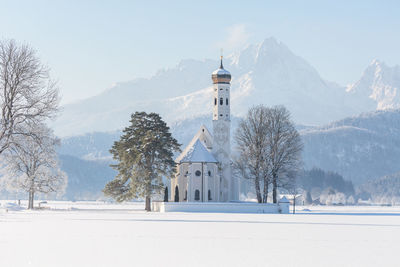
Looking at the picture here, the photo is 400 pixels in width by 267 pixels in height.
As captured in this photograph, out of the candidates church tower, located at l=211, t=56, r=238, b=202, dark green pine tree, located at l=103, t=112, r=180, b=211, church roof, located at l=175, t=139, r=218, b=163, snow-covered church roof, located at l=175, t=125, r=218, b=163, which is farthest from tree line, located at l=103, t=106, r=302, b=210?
church tower, located at l=211, t=56, r=238, b=202

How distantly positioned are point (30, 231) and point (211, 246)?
1438 centimetres

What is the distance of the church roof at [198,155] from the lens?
9638cm

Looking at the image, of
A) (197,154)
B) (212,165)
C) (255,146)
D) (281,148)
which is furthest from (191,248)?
(212,165)

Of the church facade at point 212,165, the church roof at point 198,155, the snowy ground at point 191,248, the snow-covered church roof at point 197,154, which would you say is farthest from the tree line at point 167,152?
the snowy ground at point 191,248

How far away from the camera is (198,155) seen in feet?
318

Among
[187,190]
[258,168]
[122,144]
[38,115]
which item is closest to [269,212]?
[258,168]

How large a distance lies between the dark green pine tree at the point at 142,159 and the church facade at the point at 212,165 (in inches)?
287

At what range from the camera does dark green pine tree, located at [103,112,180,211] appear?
86.4 metres

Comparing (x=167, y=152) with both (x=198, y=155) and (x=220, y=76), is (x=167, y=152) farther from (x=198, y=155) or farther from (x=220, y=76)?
(x=220, y=76)

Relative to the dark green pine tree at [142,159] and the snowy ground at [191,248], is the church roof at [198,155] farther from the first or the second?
the snowy ground at [191,248]

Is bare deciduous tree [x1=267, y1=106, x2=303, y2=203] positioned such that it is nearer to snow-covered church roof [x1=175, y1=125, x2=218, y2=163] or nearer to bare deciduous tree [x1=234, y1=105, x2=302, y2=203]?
bare deciduous tree [x1=234, y1=105, x2=302, y2=203]

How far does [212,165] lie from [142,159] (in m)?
13.7

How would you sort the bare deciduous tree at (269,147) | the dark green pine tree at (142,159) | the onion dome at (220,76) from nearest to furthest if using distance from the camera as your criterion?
the dark green pine tree at (142,159) → the bare deciduous tree at (269,147) → the onion dome at (220,76)

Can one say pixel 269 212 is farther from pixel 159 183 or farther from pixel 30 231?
pixel 30 231
